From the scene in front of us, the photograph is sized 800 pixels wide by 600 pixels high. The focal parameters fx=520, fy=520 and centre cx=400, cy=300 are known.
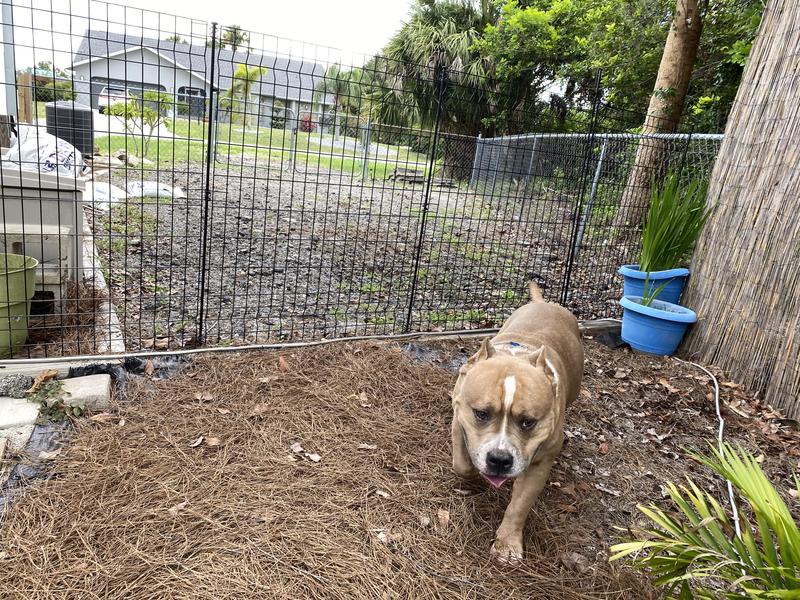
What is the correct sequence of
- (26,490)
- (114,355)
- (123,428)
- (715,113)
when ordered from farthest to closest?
(715,113), (114,355), (123,428), (26,490)

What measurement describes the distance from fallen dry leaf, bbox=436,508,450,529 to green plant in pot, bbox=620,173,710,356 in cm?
322

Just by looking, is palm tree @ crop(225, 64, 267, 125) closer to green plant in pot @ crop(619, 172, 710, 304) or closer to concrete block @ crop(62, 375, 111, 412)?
concrete block @ crop(62, 375, 111, 412)

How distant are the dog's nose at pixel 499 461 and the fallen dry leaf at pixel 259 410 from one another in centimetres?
171

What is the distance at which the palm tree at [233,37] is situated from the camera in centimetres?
338

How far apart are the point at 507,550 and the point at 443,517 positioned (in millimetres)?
361

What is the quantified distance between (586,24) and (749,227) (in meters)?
12.6

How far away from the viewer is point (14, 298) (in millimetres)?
3455

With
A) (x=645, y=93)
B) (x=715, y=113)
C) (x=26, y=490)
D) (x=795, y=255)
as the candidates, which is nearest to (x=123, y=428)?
(x=26, y=490)

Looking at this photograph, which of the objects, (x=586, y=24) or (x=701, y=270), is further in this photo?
(x=586, y=24)

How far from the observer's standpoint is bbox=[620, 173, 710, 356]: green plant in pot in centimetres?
504

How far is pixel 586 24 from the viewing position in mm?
14844

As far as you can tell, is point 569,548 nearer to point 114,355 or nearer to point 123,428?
point 123,428

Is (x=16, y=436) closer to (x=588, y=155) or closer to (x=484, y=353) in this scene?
(x=484, y=353)

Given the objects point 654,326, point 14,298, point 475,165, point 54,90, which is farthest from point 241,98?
point 654,326
